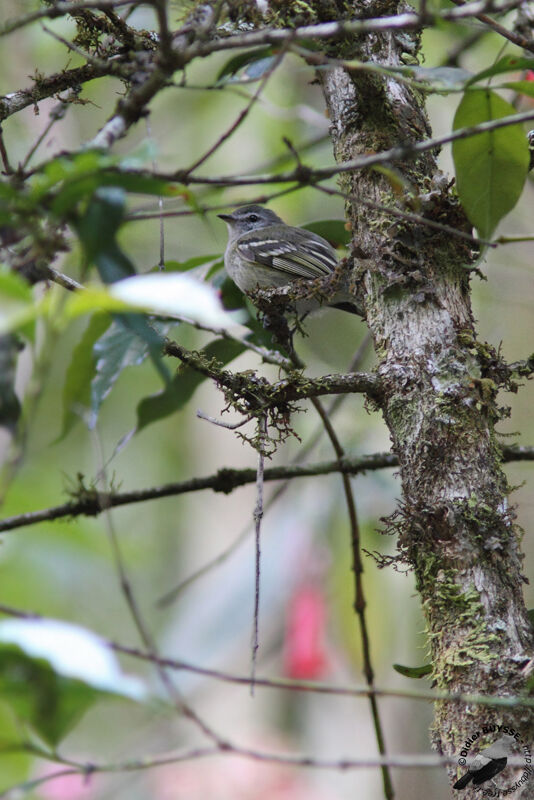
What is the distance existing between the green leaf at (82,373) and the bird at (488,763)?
4.82 ft

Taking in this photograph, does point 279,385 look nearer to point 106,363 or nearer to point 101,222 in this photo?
point 106,363

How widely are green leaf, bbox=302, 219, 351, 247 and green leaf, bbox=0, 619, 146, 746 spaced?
187 cm

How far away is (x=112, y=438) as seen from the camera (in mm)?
9992

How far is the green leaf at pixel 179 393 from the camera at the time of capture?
8.74 ft

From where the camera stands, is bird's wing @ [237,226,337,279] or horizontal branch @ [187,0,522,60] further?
bird's wing @ [237,226,337,279]

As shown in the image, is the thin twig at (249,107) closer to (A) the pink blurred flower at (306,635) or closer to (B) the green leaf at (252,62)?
(B) the green leaf at (252,62)

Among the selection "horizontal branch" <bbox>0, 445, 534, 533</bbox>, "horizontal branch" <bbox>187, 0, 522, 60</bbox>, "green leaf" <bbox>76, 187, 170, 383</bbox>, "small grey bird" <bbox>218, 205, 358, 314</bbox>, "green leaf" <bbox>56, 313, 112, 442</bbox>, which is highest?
"small grey bird" <bbox>218, 205, 358, 314</bbox>

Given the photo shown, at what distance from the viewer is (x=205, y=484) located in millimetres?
2477

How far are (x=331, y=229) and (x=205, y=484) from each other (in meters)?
1.03

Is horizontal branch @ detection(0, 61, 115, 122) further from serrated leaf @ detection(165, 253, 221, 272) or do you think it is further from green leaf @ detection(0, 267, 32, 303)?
green leaf @ detection(0, 267, 32, 303)

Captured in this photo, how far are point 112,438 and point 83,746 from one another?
3895 millimetres

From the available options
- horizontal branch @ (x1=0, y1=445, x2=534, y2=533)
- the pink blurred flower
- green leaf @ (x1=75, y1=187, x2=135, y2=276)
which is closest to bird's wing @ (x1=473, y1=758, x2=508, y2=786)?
horizontal branch @ (x1=0, y1=445, x2=534, y2=533)

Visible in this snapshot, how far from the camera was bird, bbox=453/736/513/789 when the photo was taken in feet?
5.73

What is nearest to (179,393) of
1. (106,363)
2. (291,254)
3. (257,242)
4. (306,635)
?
(106,363)
